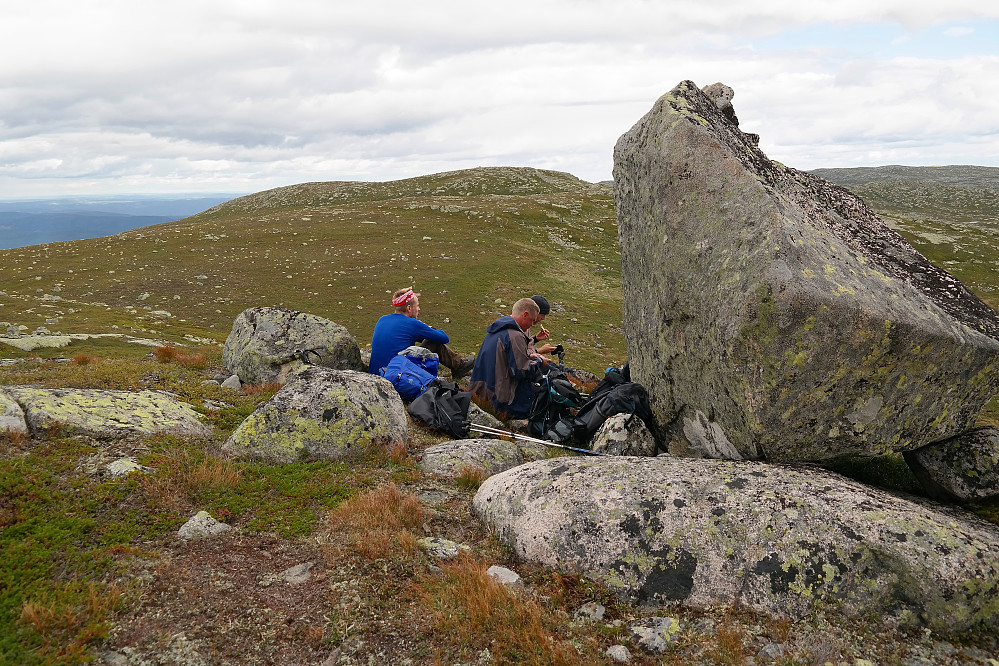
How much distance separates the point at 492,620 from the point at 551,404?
25.0 ft

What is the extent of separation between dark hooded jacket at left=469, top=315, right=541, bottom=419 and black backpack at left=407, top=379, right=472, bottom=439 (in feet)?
5.01

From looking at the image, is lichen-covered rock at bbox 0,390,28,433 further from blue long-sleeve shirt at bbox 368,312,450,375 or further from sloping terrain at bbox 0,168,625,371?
sloping terrain at bbox 0,168,625,371

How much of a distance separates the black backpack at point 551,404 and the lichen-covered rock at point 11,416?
9.25 m

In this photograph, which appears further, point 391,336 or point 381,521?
point 391,336

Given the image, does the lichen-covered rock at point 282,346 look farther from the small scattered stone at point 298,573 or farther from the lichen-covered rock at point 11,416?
the small scattered stone at point 298,573

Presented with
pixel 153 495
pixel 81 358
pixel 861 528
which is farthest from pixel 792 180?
pixel 81 358

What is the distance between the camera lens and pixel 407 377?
1364 cm

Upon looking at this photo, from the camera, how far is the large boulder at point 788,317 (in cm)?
755

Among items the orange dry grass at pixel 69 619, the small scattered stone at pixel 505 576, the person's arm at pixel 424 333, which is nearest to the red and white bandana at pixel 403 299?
the person's arm at pixel 424 333

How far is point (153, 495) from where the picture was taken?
293 inches

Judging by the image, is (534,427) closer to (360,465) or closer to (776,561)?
(360,465)

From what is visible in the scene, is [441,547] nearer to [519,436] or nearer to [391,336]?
[519,436]

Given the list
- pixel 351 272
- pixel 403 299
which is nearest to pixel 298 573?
pixel 403 299

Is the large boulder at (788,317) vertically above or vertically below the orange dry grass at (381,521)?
above
